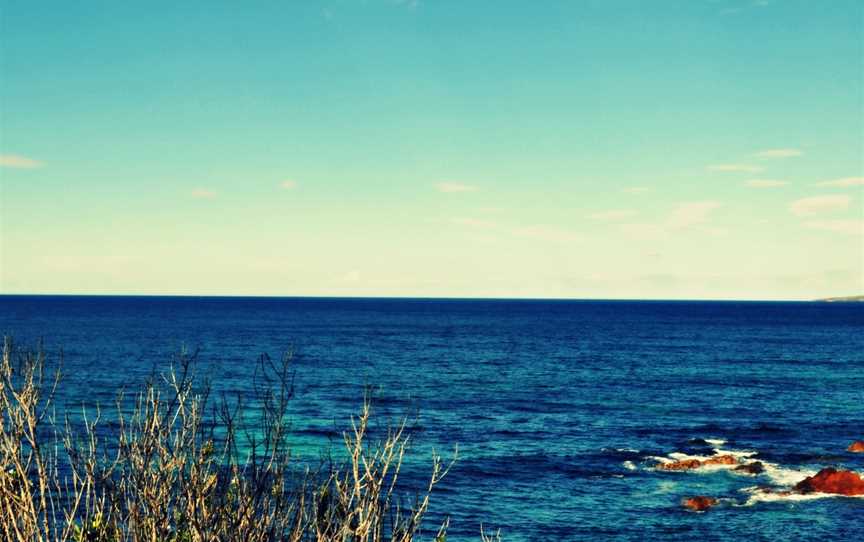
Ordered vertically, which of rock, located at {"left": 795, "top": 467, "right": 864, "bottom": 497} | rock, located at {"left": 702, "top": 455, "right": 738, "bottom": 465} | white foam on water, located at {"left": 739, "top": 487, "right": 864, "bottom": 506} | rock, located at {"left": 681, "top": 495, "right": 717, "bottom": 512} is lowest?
rock, located at {"left": 681, "top": 495, "right": 717, "bottom": 512}

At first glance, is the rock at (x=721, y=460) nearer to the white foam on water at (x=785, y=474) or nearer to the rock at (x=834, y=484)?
the white foam on water at (x=785, y=474)

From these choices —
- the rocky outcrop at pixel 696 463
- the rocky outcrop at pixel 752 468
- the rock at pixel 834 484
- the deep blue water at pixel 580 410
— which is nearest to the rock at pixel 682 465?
the rocky outcrop at pixel 696 463

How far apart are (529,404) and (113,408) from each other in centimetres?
3520

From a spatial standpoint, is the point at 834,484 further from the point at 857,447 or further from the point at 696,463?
the point at 857,447

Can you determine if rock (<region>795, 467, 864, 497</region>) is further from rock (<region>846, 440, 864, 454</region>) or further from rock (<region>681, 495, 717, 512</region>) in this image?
rock (<region>846, 440, 864, 454</region>)

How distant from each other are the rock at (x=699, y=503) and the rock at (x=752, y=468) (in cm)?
720

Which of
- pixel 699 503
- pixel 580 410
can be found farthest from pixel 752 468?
pixel 580 410

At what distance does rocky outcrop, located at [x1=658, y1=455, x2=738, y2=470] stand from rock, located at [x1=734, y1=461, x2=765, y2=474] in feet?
3.36

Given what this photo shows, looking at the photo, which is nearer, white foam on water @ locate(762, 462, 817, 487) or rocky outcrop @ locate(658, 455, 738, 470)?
white foam on water @ locate(762, 462, 817, 487)

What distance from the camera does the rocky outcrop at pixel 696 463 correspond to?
149 feet

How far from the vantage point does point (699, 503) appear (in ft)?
125

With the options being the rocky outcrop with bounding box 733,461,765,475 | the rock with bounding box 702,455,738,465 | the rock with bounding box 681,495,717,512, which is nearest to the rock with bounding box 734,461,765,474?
the rocky outcrop with bounding box 733,461,765,475

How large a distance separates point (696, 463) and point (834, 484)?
8.14m

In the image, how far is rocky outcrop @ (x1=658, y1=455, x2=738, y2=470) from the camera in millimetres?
45531
